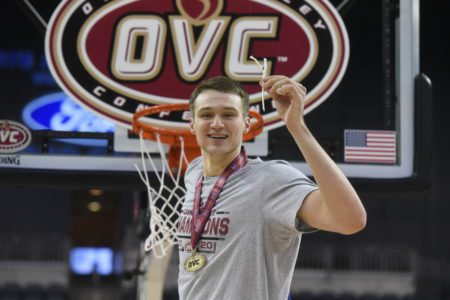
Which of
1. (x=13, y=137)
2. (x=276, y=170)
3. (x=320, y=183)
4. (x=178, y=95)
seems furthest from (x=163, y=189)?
(x=320, y=183)

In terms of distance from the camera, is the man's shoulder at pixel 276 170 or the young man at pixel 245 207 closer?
the young man at pixel 245 207

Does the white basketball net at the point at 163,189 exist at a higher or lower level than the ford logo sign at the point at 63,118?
lower

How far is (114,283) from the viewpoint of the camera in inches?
424

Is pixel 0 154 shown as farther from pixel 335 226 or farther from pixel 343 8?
pixel 335 226

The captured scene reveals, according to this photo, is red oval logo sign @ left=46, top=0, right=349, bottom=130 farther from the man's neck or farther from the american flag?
the man's neck

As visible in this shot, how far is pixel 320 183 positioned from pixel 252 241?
0.86ft

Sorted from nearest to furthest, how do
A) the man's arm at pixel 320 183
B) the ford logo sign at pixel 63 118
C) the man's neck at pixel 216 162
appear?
the man's arm at pixel 320 183 < the man's neck at pixel 216 162 < the ford logo sign at pixel 63 118

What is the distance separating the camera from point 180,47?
4.20 meters

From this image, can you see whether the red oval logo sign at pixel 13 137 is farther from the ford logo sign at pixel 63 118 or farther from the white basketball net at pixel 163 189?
the white basketball net at pixel 163 189

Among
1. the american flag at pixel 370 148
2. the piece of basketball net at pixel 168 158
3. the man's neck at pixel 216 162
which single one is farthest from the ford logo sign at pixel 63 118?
the man's neck at pixel 216 162

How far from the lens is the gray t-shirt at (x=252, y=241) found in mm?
1880

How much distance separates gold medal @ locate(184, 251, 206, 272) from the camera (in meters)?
1.93

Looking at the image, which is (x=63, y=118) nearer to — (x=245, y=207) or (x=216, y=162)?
(x=216, y=162)

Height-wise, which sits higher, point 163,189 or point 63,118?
point 63,118
